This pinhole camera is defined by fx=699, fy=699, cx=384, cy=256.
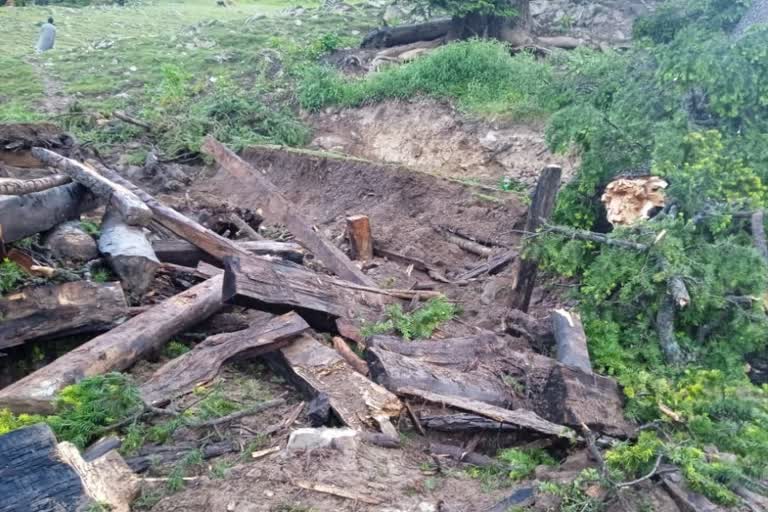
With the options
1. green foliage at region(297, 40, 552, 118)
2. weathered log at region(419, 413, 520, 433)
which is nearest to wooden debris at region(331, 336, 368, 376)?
weathered log at region(419, 413, 520, 433)

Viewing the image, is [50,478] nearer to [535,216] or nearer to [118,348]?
[118,348]

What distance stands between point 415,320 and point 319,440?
2175 millimetres

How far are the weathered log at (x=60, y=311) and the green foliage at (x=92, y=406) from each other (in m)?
0.91

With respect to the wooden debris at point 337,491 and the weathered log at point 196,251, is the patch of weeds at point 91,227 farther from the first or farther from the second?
the wooden debris at point 337,491

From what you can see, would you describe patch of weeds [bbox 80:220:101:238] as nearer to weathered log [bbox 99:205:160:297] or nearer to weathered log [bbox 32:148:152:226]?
weathered log [bbox 99:205:160:297]

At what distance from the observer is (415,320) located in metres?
6.03

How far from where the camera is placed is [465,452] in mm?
4348

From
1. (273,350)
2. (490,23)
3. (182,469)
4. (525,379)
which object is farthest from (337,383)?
(490,23)

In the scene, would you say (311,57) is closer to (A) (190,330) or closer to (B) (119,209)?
(B) (119,209)

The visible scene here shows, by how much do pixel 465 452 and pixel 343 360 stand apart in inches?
43.8

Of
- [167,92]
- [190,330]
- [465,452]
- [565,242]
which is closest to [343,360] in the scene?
[465,452]

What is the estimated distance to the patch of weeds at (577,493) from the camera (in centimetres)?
344

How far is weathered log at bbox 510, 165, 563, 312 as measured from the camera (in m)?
6.13

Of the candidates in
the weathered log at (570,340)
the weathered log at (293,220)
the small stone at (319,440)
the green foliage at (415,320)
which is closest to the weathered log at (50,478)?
the small stone at (319,440)
